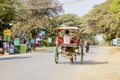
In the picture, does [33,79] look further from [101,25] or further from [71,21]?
[71,21]

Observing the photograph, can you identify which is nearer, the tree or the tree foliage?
the tree

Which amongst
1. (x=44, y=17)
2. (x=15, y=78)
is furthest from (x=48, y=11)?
(x=15, y=78)

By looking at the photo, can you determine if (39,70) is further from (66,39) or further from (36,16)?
(36,16)

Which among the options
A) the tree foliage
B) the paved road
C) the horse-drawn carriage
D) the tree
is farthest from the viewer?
the tree foliage

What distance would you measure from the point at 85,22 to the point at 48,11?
20.4 m

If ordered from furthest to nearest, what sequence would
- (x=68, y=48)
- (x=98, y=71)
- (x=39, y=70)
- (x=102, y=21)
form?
(x=102, y=21), (x=68, y=48), (x=98, y=71), (x=39, y=70)

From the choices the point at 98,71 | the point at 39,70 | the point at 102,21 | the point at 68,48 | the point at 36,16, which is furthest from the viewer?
the point at 102,21

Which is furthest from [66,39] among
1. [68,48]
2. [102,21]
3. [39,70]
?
[102,21]

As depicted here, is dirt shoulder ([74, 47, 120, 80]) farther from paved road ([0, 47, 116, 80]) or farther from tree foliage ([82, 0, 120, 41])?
tree foliage ([82, 0, 120, 41])

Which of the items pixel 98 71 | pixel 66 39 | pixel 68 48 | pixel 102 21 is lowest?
pixel 98 71

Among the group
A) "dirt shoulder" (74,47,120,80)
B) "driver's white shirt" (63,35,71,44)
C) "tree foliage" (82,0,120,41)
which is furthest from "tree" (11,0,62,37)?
"dirt shoulder" (74,47,120,80)

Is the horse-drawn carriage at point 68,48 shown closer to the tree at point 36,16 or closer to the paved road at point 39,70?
the paved road at point 39,70

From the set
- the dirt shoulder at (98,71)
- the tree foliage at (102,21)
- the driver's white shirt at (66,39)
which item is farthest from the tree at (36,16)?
the dirt shoulder at (98,71)

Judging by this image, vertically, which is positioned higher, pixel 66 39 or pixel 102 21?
pixel 102 21
